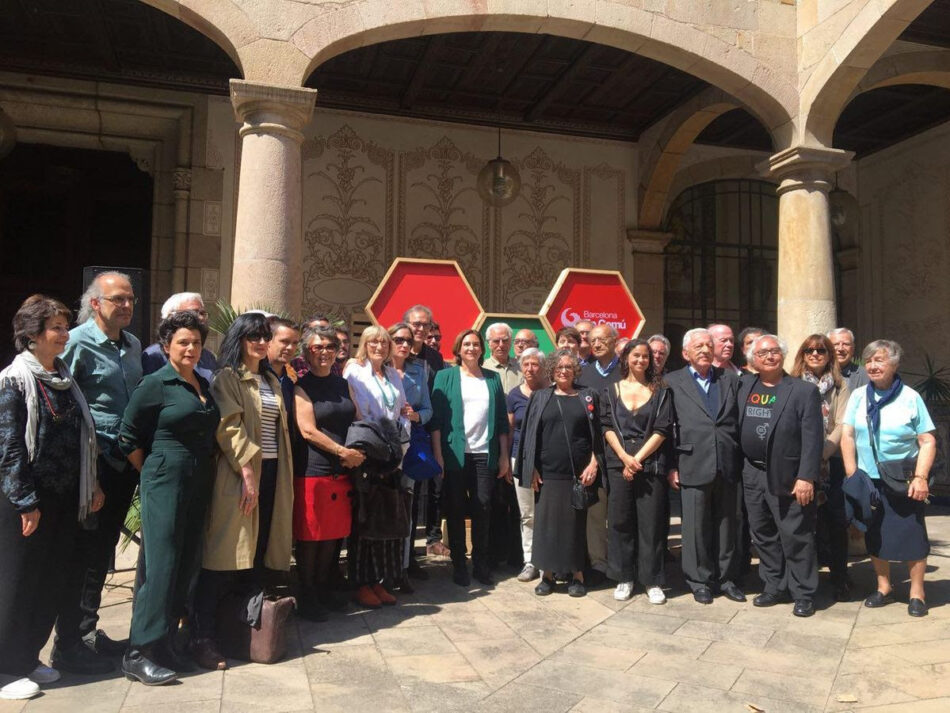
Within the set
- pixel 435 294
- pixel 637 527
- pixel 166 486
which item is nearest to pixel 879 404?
pixel 637 527

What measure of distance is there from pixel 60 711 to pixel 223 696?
57 cm

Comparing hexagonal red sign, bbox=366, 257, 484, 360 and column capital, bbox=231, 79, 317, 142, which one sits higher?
column capital, bbox=231, 79, 317, 142

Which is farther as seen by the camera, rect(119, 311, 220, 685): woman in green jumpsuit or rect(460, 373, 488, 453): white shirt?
rect(460, 373, 488, 453): white shirt

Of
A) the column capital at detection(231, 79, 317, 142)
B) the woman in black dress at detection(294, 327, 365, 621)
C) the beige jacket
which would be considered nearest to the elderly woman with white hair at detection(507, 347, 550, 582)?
the woman in black dress at detection(294, 327, 365, 621)

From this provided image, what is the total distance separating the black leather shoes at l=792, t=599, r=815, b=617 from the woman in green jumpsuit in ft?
10.4

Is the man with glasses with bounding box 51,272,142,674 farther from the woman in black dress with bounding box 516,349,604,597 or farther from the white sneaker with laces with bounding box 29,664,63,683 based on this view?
the woman in black dress with bounding box 516,349,604,597

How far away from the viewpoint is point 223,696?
327 cm

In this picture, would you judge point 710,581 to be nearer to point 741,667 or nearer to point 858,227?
point 741,667

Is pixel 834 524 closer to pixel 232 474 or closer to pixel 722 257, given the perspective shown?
pixel 232 474

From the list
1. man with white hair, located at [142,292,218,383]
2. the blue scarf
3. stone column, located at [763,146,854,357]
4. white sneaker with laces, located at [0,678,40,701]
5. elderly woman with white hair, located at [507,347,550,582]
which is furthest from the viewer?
Answer: stone column, located at [763,146,854,357]

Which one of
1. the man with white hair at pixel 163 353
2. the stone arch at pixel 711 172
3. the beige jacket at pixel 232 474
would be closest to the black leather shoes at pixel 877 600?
the beige jacket at pixel 232 474

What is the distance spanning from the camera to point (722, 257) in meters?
11.9

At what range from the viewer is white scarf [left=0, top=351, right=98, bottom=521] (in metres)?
3.27

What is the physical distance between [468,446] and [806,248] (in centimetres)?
389
